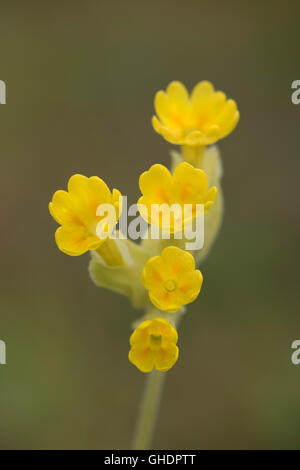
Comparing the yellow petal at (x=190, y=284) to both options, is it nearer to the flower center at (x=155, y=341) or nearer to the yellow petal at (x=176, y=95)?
the flower center at (x=155, y=341)

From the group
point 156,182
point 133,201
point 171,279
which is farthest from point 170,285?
point 133,201

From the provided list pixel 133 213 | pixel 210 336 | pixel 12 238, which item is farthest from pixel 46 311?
pixel 133 213

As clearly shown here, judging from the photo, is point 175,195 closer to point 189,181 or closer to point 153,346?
point 189,181

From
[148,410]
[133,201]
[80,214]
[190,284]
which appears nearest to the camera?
[190,284]

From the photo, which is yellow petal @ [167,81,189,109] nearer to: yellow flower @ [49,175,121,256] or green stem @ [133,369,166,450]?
yellow flower @ [49,175,121,256]

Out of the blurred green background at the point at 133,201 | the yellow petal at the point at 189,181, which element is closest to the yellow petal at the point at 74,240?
the yellow petal at the point at 189,181

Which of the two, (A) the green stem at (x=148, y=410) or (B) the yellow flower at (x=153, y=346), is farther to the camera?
(A) the green stem at (x=148, y=410)
